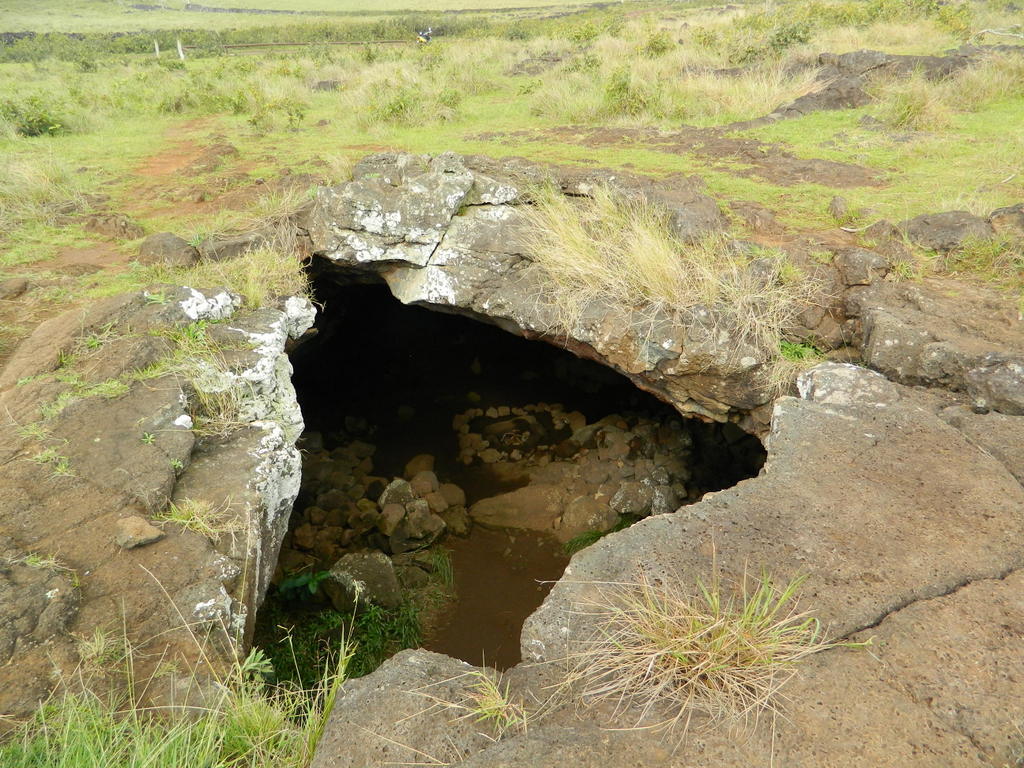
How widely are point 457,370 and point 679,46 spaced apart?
9278 mm

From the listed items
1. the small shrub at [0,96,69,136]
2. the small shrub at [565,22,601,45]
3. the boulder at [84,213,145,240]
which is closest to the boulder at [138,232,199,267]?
the boulder at [84,213,145,240]

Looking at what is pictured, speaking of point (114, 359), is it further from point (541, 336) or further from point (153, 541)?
point (541, 336)

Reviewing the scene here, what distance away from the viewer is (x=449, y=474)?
23.9ft

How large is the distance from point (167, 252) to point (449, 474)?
359 cm

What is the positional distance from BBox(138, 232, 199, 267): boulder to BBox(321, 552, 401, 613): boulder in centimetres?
302

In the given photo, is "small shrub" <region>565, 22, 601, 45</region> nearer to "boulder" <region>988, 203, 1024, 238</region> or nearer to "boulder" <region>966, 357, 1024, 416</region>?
"boulder" <region>988, 203, 1024, 238</region>

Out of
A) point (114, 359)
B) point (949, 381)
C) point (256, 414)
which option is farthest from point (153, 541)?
point (949, 381)

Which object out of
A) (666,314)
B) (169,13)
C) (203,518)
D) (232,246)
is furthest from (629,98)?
(169,13)

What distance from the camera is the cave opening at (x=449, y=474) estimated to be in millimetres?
5395

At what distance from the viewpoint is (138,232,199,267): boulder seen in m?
5.69

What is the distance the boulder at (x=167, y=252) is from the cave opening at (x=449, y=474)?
47.1 inches

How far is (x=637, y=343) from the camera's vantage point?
4914 millimetres

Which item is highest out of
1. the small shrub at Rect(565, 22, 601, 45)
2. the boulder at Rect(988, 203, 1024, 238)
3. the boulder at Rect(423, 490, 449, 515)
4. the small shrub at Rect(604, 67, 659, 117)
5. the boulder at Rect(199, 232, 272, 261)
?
the small shrub at Rect(565, 22, 601, 45)

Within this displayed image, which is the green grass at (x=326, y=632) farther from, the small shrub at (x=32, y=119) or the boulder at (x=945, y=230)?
the small shrub at (x=32, y=119)
